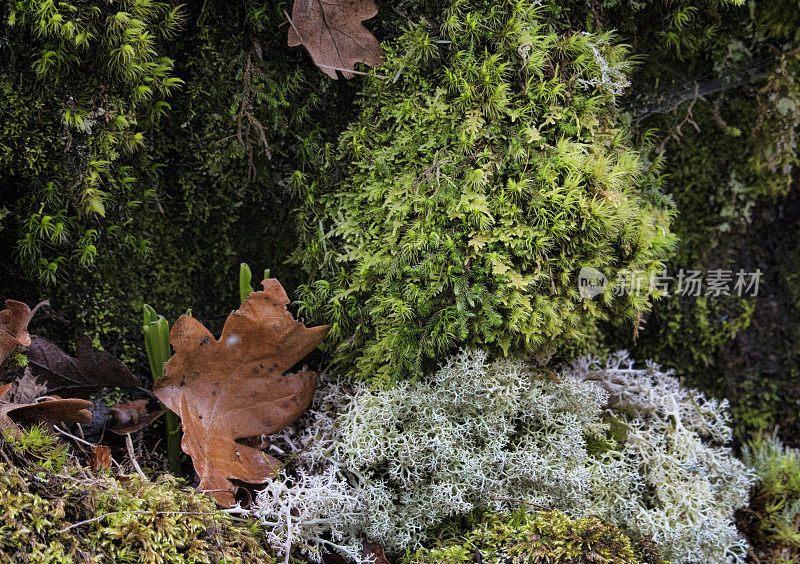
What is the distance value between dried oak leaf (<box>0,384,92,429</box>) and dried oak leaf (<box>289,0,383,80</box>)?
145 cm

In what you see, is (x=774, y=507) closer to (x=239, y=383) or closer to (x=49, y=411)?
(x=239, y=383)

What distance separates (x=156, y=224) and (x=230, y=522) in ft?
4.01

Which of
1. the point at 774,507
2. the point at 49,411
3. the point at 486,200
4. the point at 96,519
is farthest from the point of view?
the point at 774,507

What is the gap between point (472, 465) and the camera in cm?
186

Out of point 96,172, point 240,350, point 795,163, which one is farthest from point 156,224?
point 795,163

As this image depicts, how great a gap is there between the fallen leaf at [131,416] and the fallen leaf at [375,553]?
916 mm

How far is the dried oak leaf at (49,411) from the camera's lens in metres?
1.59

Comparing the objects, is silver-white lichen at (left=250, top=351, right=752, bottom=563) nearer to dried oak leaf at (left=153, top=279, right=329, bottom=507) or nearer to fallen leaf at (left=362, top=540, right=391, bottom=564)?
fallen leaf at (left=362, top=540, right=391, bottom=564)

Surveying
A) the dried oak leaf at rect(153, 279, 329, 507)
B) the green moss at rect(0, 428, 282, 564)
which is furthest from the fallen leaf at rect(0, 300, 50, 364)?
the dried oak leaf at rect(153, 279, 329, 507)

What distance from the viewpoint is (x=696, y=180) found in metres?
2.60

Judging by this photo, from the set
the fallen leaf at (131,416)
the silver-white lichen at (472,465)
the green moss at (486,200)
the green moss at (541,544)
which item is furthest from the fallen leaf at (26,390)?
the green moss at (541,544)

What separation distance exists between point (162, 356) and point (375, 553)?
1046mm

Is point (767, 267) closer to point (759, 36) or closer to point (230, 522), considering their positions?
point (759, 36)

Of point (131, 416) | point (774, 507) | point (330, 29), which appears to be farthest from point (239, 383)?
point (774, 507)
